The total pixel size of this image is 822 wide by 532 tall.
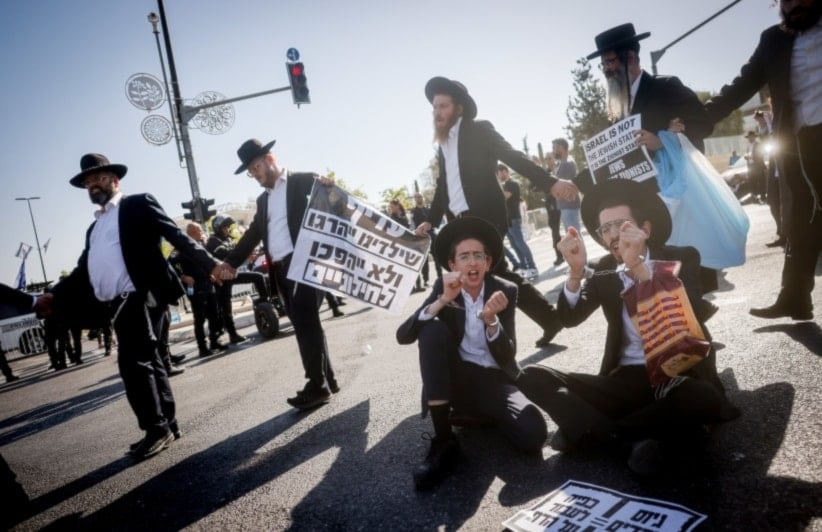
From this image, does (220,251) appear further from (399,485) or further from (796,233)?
(796,233)

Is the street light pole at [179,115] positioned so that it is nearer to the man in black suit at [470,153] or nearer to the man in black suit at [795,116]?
the man in black suit at [470,153]

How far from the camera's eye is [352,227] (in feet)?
12.6

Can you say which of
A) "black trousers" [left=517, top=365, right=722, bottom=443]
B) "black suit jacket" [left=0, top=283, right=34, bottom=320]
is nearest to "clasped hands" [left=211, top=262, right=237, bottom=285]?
"black suit jacket" [left=0, top=283, right=34, bottom=320]

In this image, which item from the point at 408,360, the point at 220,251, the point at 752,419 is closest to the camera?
the point at 752,419

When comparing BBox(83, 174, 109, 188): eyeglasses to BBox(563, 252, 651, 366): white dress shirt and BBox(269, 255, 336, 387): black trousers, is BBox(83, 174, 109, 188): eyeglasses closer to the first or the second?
BBox(269, 255, 336, 387): black trousers

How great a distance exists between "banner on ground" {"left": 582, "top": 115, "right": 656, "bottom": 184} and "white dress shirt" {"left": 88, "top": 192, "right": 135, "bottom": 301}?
3.62m

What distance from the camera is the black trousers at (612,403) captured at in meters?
1.89

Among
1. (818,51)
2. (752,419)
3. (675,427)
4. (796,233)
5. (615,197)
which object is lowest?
(752,419)

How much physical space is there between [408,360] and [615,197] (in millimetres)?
2924

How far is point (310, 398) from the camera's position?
151 inches

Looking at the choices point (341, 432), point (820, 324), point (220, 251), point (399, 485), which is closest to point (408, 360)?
point (341, 432)

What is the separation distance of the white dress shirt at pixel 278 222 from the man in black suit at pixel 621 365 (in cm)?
242

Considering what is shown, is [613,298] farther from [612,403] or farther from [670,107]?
[670,107]

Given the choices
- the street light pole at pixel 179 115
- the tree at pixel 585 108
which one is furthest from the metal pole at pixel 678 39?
the tree at pixel 585 108
